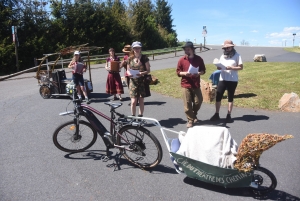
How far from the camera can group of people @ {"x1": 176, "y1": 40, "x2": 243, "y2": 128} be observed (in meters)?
5.74

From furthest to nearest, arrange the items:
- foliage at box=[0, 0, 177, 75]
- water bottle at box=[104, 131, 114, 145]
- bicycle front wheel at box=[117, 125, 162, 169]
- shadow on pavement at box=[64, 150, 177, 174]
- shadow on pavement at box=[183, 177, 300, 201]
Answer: foliage at box=[0, 0, 177, 75] → water bottle at box=[104, 131, 114, 145] → shadow on pavement at box=[64, 150, 177, 174] → bicycle front wheel at box=[117, 125, 162, 169] → shadow on pavement at box=[183, 177, 300, 201]

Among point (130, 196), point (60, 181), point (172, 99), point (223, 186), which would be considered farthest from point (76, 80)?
point (223, 186)

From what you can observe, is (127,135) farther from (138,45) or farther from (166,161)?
(138,45)

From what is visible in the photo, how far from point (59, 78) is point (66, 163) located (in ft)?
18.6

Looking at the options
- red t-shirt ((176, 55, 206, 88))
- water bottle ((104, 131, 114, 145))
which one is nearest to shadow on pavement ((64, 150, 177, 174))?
water bottle ((104, 131, 114, 145))

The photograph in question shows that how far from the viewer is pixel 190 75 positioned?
5.73 metres

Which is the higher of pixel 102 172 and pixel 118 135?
pixel 118 135

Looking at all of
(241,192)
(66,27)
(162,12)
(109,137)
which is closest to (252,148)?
(241,192)

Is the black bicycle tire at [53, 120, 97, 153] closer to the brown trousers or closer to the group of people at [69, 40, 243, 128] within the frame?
the group of people at [69, 40, 243, 128]

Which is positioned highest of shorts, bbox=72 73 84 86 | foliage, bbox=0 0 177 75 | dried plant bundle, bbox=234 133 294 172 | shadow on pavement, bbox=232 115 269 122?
foliage, bbox=0 0 177 75

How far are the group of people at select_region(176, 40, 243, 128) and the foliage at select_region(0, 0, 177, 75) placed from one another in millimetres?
20294

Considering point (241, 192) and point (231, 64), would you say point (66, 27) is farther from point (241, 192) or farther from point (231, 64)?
point (241, 192)

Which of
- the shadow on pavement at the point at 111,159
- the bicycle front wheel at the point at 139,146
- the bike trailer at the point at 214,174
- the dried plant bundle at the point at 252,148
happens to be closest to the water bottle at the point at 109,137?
the bicycle front wheel at the point at 139,146

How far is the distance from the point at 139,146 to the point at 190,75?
2.18m
